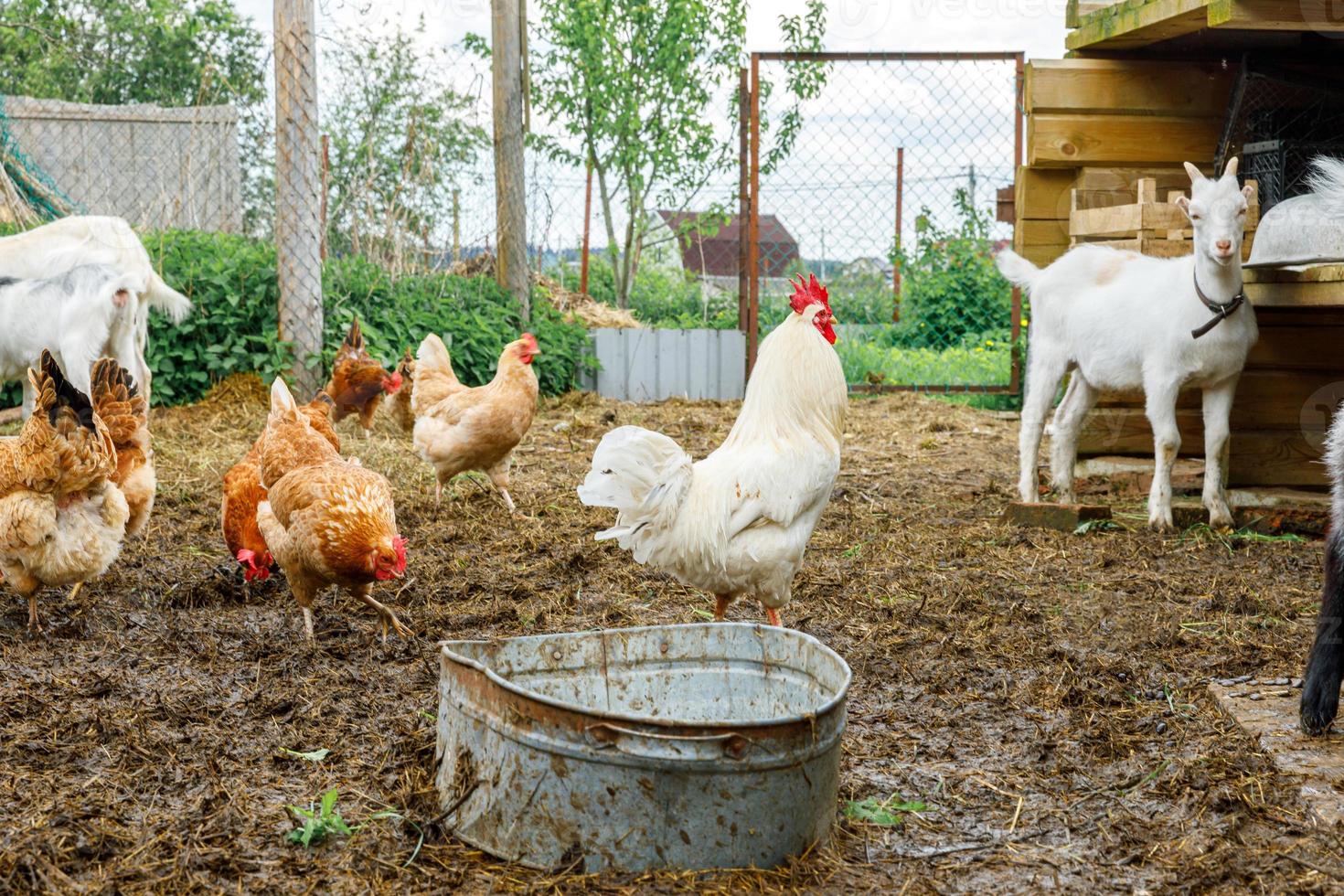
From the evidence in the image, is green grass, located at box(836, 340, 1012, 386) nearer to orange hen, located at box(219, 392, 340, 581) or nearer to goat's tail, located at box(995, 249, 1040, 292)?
goat's tail, located at box(995, 249, 1040, 292)

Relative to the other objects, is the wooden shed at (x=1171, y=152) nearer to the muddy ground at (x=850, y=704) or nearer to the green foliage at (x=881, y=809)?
the muddy ground at (x=850, y=704)

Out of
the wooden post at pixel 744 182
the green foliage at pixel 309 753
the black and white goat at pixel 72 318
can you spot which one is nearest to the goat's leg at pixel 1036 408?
the wooden post at pixel 744 182

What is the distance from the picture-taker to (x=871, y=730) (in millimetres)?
3430

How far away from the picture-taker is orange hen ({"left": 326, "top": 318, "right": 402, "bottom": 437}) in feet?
26.5

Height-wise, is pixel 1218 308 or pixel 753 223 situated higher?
pixel 753 223

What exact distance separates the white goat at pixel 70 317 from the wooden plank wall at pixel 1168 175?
19.6 ft

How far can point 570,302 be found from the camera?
12844 millimetres

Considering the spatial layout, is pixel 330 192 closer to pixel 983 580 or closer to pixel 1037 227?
pixel 1037 227

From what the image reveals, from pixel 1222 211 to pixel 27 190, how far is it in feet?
35.5

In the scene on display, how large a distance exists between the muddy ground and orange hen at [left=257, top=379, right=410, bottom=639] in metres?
0.22

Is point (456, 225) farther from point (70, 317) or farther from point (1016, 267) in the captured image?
point (1016, 267)

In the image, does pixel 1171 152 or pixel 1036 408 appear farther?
pixel 1171 152

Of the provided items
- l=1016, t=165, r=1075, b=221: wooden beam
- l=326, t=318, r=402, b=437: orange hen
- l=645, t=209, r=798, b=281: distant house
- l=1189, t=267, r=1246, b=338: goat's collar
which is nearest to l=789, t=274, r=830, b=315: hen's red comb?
l=1189, t=267, r=1246, b=338: goat's collar

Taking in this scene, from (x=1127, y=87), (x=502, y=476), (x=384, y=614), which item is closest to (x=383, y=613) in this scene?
(x=384, y=614)
